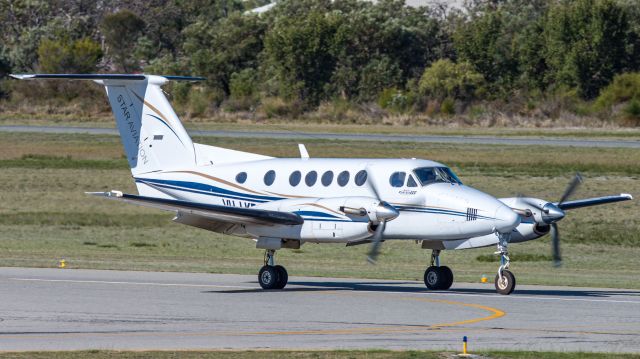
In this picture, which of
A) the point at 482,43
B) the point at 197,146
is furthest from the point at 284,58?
the point at 197,146

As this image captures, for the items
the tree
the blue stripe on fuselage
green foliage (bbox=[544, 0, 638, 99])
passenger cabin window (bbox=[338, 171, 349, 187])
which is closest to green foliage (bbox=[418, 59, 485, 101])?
green foliage (bbox=[544, 0, 638, 99])

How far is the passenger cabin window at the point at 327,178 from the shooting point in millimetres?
24656

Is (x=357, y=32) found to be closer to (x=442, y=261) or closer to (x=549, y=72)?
(x=549, y=72)

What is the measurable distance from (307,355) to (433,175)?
29.6ft

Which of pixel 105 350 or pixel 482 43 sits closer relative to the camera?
pixel 105 350

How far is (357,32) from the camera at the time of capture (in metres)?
86.4

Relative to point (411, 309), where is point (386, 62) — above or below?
above

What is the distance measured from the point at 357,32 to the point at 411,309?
66.6 meters

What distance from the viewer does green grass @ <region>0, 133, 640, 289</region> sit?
31.5 m

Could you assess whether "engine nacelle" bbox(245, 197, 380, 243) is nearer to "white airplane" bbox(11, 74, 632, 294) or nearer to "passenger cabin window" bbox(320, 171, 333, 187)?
"white airplane" bbox(11, 74, 632, 294)

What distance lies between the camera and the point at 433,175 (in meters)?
24.0

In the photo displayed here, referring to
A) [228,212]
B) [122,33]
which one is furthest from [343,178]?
[122,33]

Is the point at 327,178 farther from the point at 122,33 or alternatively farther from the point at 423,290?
the point at 122,33

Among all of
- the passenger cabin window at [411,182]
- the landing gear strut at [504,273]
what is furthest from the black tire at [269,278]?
the landing gear strut at [504,273]
